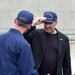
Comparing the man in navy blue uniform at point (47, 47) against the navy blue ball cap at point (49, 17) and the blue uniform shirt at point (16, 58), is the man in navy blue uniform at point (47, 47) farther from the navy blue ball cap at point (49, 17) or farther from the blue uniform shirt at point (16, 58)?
the blue uniform shirt at point (16, 58)

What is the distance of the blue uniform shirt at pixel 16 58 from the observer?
3.02m

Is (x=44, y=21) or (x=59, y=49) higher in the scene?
(x=44, y=21)

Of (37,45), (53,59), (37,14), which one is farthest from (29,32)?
(37,14)

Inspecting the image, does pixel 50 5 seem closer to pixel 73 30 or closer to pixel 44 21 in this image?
pixel 73 30

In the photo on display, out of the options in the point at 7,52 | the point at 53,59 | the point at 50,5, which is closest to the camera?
the point at 7,52

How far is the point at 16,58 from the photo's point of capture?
304 cm

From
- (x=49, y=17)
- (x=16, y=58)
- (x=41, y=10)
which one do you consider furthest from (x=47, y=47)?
(x=41, y=10)

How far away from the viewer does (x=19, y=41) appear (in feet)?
10.00

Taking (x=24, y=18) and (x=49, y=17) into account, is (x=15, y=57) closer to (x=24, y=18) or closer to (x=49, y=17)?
(x=24, y=18)

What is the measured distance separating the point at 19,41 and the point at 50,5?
7513 millimetres

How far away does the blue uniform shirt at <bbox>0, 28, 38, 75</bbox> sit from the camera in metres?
3.02

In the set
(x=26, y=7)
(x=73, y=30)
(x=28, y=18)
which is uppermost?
(x=28, y=18)

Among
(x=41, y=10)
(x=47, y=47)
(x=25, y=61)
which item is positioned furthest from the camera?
(x=41, y=10)

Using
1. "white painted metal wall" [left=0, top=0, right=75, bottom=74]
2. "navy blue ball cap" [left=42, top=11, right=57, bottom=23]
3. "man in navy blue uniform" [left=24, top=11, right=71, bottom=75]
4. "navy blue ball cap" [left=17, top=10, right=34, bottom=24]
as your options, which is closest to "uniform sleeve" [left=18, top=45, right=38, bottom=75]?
"navy blue ball cap" [left=17, top=10, right=34, bottom=24]
